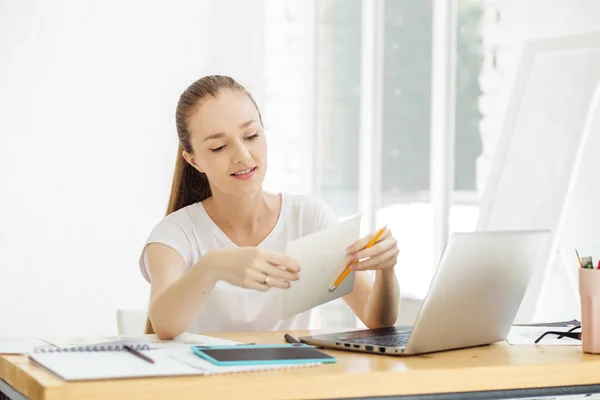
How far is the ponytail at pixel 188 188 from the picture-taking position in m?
2.32

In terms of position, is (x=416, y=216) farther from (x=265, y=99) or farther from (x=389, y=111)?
(x=265, y=99)

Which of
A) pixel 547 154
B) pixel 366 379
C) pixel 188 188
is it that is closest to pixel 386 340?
pixel 366 379

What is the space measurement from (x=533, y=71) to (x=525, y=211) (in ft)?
1.71

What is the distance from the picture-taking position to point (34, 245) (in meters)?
4.26

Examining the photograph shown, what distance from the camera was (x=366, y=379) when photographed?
1.30 metres

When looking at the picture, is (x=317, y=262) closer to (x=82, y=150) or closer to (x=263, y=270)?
(x=263, y=270)

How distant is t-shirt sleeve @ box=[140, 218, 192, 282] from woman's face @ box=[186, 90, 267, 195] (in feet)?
0.47

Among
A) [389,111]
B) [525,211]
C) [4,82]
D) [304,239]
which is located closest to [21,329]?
[4,82]

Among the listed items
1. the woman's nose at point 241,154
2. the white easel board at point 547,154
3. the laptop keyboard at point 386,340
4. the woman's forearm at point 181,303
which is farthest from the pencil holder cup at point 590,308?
the white easel board at point 547,154

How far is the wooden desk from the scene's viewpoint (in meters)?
1.18

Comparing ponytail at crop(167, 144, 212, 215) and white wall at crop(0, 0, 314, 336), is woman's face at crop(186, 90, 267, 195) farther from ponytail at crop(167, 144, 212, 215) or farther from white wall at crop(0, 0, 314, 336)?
white wall at crop(0, 0, 314, 336)

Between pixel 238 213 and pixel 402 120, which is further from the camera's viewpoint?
pixel 402 120

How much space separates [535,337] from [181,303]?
0.67 m

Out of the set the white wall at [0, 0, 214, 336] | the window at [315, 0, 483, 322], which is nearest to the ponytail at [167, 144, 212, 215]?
the window at [315, 0, 483, 322]
